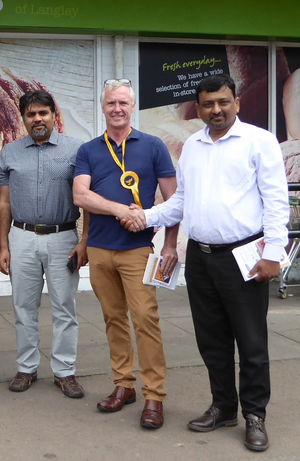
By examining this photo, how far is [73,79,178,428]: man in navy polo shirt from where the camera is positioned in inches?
161

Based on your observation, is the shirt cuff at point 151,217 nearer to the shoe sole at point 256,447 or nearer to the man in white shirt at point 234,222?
the man in white shirt at point 234,222

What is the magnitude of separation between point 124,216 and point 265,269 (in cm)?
93

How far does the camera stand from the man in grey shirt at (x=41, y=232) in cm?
455

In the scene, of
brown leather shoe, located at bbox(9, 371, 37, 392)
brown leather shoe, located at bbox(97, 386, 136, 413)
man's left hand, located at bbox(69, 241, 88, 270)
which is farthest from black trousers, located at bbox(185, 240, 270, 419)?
brown leather shoe, located at bbox(9, 371, 37, 392)

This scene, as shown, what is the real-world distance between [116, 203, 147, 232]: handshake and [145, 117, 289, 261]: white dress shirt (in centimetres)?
33

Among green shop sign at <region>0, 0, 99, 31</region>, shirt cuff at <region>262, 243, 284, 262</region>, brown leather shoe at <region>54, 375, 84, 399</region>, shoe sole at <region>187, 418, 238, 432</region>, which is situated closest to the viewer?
shirt cuff at <region>262, 243, 284, 262</region>

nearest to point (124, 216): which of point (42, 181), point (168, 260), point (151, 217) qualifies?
point (151, 217)

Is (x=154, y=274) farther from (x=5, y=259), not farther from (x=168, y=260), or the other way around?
(x=5, y=259)

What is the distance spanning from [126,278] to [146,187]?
592mm

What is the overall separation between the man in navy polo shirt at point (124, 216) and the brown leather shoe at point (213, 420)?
0.76 ft

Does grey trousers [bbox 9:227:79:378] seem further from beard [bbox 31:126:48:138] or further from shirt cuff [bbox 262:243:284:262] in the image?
shirt cuff [bbox 262:243:284:262]

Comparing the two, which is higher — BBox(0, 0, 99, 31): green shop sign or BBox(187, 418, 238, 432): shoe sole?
BBox(0, 0, 99, 31): green shop sign

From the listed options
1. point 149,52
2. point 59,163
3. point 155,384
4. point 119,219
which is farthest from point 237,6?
point 155,384

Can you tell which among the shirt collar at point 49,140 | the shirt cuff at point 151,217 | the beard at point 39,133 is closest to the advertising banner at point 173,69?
the shirt collar at point 49,140
